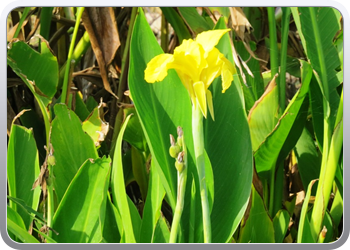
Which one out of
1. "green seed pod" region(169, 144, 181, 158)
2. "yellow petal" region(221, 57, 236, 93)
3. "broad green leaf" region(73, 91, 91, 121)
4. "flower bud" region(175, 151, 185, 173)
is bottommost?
"flower bud" region(175, 151, 185, 173)

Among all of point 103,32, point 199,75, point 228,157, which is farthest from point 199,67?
point 103,32

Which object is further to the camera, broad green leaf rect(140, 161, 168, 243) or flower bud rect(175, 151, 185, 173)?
broad green leaf rect(140, 161, 168, 243)

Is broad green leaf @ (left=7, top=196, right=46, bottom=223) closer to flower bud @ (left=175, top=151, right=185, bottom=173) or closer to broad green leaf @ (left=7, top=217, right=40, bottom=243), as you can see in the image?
broad green leaf @ (left=7, top=217, right=40, bottom=243)

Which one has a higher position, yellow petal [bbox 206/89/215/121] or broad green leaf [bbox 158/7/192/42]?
broad green leaf [bbox 158/7/192/42]

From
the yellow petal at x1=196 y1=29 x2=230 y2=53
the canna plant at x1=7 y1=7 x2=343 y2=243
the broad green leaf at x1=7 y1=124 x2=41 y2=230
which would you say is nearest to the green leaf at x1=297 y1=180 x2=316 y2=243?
the canna plant at x1=7 y1=7 x2=343 y2=243

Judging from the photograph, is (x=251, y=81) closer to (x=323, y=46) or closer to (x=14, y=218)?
(x=323, y=46)
